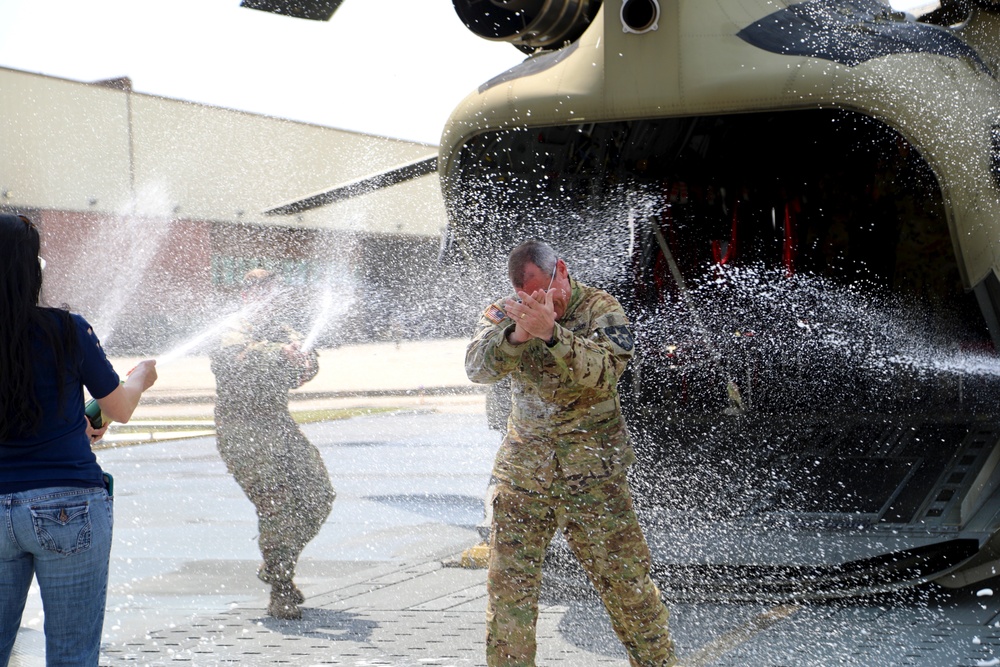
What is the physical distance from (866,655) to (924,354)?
3.87m

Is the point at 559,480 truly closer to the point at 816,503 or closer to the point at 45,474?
the point at 45,474

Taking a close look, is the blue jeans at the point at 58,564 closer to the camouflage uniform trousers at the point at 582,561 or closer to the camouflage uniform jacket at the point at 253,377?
the camouflage uniform trousers at the point at 582,561

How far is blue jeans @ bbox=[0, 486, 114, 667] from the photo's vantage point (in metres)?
2.53

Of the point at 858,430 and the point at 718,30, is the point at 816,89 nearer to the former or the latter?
the point at 718,30

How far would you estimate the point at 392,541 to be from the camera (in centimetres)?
630

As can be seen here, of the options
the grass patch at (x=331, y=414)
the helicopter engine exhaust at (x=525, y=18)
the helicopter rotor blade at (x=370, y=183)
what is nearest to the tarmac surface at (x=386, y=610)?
the helicopter rotor blade at (x=370, y=183)

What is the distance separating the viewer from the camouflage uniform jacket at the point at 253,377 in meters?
4.65

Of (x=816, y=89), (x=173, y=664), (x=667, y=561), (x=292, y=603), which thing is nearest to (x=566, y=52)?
(x=816, y=89)

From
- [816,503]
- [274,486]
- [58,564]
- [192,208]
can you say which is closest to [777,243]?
[816,503]

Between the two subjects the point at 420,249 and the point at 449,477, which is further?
the point at 420,249

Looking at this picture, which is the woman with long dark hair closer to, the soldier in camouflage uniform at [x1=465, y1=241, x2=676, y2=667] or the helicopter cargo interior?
the soldier in camouflage uniform at [x1=465, y1=241, x2=676, y2=667]

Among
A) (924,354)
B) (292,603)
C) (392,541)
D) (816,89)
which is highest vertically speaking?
(816,89)

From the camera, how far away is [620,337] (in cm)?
334

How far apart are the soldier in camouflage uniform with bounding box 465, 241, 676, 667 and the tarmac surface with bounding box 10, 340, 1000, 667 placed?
2.09 ft
